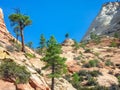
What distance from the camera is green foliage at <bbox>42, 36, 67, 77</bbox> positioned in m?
57.2

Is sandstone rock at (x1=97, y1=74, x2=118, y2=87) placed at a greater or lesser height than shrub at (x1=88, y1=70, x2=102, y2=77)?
lesser

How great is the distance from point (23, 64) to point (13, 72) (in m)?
6.38

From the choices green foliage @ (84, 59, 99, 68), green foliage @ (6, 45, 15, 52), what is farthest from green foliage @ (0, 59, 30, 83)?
green foliage @ (84, 59, 99, 68)

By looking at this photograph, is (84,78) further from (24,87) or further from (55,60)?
(24,87)

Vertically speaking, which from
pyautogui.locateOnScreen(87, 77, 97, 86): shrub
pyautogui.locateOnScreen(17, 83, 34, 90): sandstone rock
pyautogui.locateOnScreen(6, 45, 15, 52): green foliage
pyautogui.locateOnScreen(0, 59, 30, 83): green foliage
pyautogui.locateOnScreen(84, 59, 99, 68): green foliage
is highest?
pyautogui.locateOnScreen(84, 59, 99, 68): green foliage

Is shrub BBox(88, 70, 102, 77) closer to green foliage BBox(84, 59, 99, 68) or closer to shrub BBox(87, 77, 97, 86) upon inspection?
shrub BBox(87, 77, 97, 86)

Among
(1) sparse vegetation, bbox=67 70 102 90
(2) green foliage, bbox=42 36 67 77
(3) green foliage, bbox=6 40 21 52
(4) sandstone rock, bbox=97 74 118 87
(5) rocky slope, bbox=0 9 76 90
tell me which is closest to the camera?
(5) rocky slope, bbox=0 9 76 90

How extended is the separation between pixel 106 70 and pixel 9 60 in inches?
1253

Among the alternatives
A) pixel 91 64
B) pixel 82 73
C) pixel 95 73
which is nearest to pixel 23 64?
pixel 82 73

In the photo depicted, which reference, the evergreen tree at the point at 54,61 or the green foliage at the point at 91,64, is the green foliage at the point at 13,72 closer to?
the evergreen tree at the point at 54,61

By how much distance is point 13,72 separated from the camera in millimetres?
51688

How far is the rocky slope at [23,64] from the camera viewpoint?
50.1 meters

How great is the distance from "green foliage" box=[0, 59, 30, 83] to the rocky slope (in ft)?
2.82

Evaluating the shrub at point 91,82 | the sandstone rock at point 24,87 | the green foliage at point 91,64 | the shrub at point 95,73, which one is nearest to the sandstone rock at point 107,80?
the shrub at point 95,73
